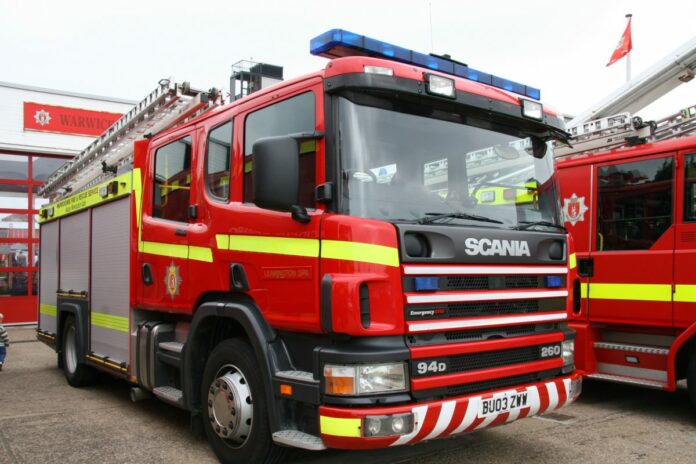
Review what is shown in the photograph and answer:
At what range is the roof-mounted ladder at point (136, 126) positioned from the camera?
5.63m

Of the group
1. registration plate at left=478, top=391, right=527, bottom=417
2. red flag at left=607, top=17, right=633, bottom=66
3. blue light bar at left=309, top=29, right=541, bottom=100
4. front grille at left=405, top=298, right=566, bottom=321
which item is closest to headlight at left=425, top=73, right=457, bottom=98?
blue light bar at left=309, top=29, right=541, bottom=100

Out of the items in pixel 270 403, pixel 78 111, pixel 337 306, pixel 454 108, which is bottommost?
pixel 270 403

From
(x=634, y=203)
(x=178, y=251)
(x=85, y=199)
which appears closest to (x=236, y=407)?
(x=178, y=251)

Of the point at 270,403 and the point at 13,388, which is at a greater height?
the point at 270,403

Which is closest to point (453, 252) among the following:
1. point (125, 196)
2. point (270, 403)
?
point (270, 403)

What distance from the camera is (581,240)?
253 inches

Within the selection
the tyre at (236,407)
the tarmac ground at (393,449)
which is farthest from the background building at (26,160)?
the tyre at (236,407)

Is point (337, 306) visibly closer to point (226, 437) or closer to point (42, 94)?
point (226, 437)

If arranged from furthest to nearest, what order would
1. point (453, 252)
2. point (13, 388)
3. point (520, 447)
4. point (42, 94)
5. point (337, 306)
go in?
point (42, 94) < point (13, 388) < point (520, 447) < point (453, 252) < point (337, 306)

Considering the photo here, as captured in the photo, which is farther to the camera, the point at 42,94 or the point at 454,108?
the point at 42,94

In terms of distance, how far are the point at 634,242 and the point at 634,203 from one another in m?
0.39

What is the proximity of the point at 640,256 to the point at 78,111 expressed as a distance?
13.2 metres

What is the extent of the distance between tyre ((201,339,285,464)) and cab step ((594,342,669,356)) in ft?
12.3

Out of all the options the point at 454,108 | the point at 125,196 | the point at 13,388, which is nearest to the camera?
the point at 454,108
